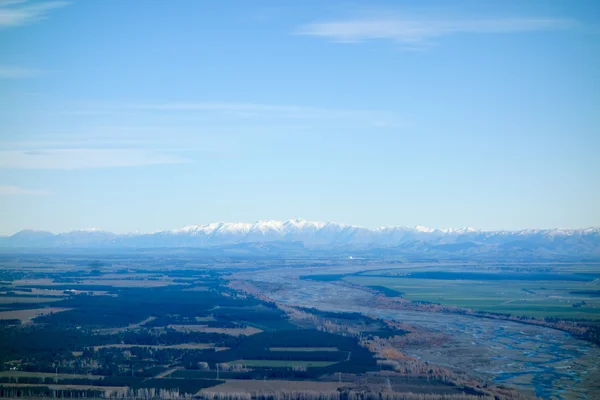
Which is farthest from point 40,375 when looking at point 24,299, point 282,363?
point 24,299

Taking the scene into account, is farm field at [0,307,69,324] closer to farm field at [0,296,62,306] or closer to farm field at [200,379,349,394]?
farm field at [0,296,62,306]

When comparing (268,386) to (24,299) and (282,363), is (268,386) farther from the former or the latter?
(24,299)

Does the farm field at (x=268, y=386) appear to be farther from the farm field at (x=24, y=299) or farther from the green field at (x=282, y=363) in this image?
the farm field at (x=24, y=299)

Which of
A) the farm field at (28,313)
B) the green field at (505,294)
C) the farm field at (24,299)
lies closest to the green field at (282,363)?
the farm field at (28,313)

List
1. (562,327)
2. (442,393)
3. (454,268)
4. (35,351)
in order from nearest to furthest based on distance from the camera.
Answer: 1. (442,393)
2. (35,351)
3. (562,327)
4. (454,268)

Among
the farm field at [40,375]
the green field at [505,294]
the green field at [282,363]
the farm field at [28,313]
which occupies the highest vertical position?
the farm field at [28,313]

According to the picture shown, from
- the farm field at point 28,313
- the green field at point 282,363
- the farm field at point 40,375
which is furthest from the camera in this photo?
the farm field at point 28,313

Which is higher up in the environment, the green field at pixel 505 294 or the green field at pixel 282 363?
the green field at pixel 505 294

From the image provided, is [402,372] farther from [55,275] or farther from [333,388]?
[55,275]

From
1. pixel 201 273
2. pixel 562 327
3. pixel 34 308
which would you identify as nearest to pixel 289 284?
pixel 201 273
